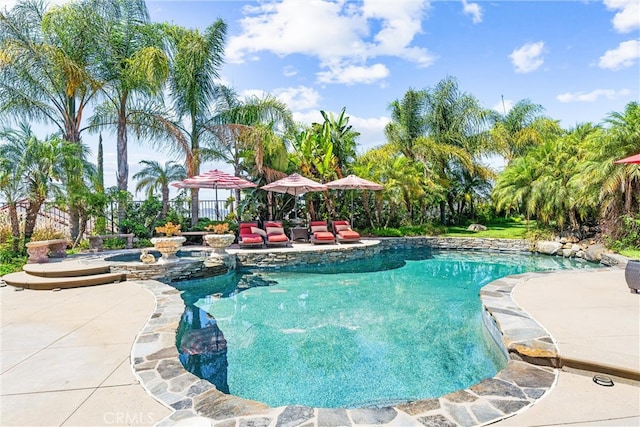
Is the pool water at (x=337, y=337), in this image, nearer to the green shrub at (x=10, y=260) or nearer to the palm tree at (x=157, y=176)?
the green shrub at (x=10, y=260)

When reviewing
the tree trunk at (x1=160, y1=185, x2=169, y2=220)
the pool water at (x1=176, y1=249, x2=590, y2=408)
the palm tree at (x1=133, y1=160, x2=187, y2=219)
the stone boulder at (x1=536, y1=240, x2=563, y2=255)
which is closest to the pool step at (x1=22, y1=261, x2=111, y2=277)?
the pool water at (x1=176, y1=249, x2=590, y2=408)

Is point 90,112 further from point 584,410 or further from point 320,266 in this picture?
point 584,410

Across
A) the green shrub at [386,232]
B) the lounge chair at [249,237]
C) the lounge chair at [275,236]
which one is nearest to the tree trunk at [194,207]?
the lounge chair at [249,237]

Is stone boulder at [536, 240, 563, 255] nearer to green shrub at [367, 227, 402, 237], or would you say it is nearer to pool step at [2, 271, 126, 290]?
green shrub at [367, 227, 402, 237]

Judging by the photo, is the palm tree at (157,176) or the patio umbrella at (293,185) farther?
the palm tree at (157,176)

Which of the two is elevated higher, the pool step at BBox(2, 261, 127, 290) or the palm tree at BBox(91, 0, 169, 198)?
the palm tree at BBox(91, 0, 169, 198)

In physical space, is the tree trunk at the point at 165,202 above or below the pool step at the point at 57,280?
above

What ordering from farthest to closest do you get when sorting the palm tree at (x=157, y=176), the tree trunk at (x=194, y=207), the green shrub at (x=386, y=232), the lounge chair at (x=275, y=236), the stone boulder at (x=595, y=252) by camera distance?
1. the green shrub at (x=386, y=232)
2. the palm tree at (x=157, y=176)
3. the tree trunk at (x=194, y=207)
4. the lounge chair at (x=275, y=236)
5. the stone boulder at (x=595, y=252)

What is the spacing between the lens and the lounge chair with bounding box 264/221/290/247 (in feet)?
43.2

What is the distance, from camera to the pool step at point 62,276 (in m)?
7.50

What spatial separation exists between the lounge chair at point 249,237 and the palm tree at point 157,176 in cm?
489

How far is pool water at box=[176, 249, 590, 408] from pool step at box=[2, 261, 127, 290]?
1.84 meters

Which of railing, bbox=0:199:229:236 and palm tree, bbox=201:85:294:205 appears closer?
railing, bbox=0:199:229:236

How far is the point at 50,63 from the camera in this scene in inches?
458
